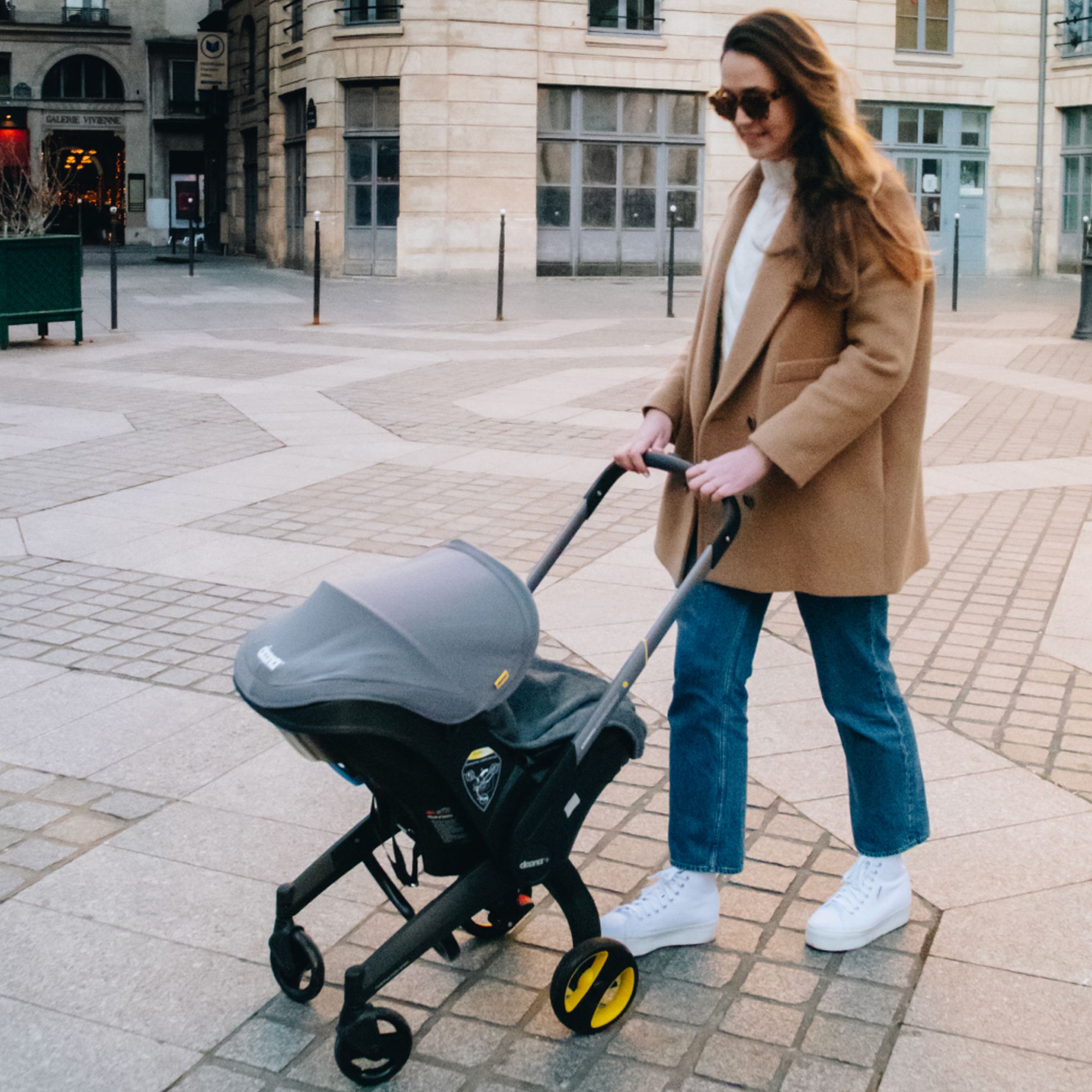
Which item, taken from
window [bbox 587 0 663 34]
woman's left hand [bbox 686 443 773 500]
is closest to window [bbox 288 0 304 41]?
window [bbox 587 0 663 34]

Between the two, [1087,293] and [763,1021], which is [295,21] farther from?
[763,1021]

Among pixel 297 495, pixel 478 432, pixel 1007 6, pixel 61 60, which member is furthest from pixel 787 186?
pixel 61 60

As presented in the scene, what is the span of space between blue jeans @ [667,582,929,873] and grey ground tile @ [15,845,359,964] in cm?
83

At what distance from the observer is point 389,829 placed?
2.71 m

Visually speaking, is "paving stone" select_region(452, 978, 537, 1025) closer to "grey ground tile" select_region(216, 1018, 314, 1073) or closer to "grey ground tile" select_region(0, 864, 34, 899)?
"grey ground tile" select_region(216, 1018, 314, 1073)

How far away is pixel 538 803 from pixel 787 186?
4.39 feet

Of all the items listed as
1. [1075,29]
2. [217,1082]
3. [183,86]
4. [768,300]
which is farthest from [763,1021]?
[183,86]

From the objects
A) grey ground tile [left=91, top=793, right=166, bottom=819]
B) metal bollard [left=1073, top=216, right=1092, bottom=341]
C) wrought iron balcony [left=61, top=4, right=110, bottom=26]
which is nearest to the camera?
grey ground tile [left=91, top=793, right=166, bottom=819]

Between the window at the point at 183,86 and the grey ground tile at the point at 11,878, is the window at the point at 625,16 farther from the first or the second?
the grey ground tile at the point at 11,878

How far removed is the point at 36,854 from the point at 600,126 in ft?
84.5

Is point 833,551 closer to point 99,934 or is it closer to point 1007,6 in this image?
point 99,934

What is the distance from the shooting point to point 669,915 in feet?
10.0

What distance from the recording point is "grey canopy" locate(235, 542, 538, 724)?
2336mm

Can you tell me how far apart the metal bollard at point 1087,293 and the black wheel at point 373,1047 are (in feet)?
46.5
